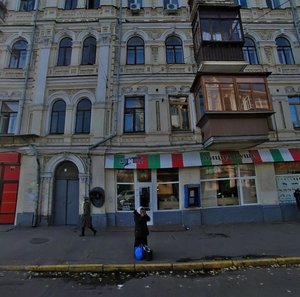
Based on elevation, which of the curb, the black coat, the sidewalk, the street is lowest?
the street

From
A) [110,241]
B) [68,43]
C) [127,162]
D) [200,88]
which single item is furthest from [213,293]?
[68,43]

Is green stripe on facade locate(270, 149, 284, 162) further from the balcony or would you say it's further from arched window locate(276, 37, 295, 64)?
the balcony

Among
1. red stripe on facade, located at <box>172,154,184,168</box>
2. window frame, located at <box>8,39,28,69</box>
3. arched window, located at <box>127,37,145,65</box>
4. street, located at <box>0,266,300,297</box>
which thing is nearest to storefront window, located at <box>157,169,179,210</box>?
red stripe on facade, located at <box>172,154,184,168</box>

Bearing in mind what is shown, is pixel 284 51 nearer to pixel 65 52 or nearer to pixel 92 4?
pixel 92 4

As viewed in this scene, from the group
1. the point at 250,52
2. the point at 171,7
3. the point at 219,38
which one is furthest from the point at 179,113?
the point at 171,7

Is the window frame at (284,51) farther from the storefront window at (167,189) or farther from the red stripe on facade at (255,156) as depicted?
the storefront window at (167,189)

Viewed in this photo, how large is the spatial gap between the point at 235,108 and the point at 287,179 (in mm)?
5270

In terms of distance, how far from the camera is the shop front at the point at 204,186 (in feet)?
37.1

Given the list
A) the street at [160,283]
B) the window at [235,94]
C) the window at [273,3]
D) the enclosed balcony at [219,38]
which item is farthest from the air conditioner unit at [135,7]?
the street at [160,283]

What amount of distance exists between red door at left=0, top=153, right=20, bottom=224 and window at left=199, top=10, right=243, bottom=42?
11413mm

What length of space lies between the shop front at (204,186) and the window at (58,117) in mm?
3318

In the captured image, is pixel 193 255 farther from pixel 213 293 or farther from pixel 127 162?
pixel 127 162

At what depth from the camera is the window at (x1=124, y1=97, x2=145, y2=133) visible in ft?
40.4

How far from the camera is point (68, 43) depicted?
13.5 metres
